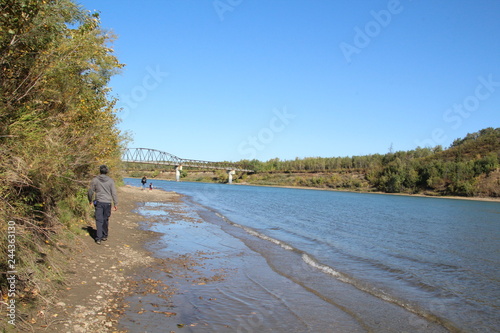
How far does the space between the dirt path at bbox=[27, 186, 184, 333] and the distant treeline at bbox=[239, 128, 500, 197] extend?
305ft

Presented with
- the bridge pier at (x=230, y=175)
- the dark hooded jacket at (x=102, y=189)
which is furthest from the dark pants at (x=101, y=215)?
the bridge pier at (x=230, y=175)

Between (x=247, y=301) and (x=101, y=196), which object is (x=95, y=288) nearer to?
(x=247, y=301)

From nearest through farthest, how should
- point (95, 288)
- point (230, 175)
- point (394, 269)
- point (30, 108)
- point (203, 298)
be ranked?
point (30, 108) → point (95, 288) → point (203, 298) → point (394, 269) → point (230, 175)

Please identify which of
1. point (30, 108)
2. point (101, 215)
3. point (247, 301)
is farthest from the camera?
point (101, 215)

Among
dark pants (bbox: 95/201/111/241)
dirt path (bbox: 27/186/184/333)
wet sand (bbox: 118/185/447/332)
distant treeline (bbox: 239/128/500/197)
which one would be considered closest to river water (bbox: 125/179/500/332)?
wet sand (bbox: 118/185/447/332)

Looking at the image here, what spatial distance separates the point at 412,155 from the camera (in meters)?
143

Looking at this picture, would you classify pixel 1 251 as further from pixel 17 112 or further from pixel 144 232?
pixel 144 232

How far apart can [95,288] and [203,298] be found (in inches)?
89.0

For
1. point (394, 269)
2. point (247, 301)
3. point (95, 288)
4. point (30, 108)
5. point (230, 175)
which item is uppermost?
point (230, 175)

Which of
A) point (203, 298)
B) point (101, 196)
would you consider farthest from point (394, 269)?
point (101, 196)

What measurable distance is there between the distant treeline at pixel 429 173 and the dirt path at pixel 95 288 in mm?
92858

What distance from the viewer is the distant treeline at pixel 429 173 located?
87.7 metres

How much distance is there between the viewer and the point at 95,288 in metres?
7.18

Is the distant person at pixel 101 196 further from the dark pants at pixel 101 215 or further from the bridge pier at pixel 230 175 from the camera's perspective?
the bridge pier at pixel 230 175
